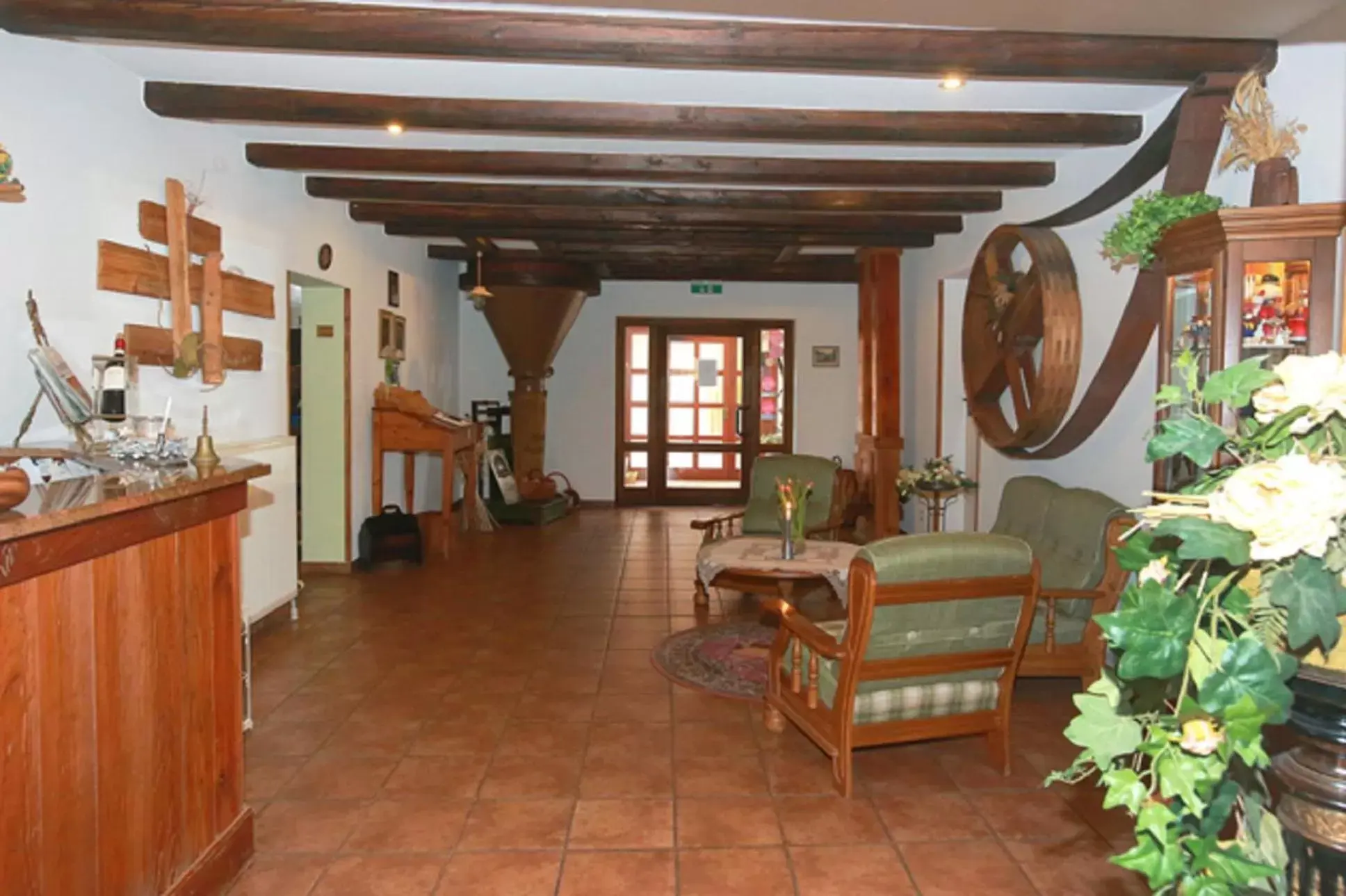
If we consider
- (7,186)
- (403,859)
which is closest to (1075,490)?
(403,859)

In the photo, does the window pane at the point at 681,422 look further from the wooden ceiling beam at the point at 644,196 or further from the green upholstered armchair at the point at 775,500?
the wooden ceiling beam at the point at 644,196

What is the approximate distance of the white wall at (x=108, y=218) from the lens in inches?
119

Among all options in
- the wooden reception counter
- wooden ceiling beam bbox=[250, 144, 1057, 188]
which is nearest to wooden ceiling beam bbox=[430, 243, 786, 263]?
wooden ceiling beam bbox=[250, 144, 1057, 188]

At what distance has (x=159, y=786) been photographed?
214cm

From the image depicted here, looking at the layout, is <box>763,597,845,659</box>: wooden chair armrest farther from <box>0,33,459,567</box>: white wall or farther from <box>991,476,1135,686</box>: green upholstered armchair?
<box>0,33,459,567</box>: white wall

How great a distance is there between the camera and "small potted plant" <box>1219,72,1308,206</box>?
2961mm

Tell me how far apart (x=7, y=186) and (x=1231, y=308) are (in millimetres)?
3760

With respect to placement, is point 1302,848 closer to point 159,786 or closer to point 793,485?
point 159,786

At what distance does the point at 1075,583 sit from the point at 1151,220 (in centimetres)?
150

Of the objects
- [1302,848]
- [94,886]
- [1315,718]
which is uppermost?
[1315,718]

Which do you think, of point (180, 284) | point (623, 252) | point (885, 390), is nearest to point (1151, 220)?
point (180, 284)

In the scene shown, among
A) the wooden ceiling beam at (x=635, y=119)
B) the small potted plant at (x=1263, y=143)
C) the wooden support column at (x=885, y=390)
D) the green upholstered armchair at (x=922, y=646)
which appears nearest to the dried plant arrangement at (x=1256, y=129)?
the small potted plant at (x=1263, y=143)

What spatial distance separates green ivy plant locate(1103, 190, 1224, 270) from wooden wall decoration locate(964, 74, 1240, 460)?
0.58 feet

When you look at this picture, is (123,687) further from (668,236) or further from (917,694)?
(668,236)
